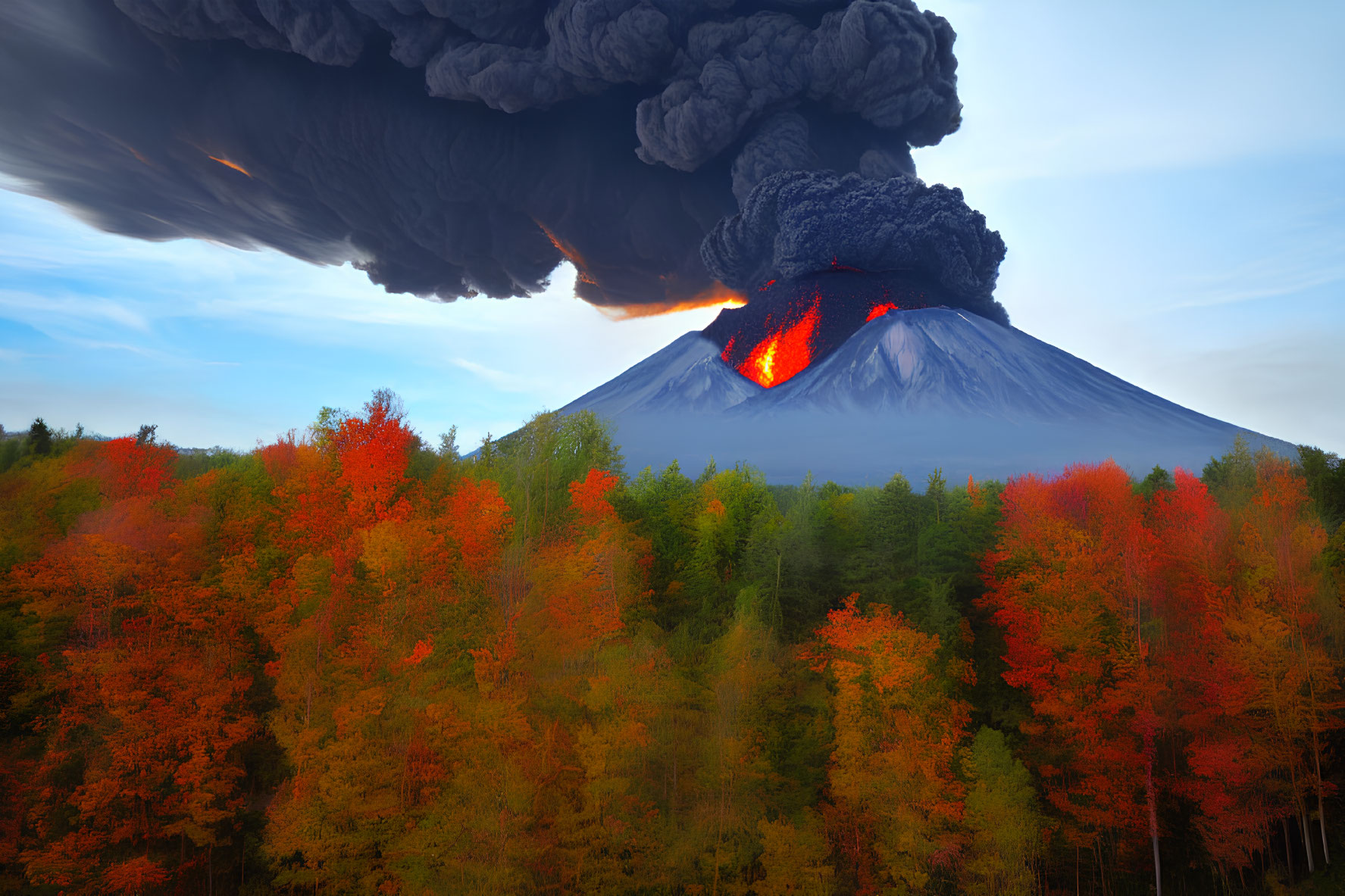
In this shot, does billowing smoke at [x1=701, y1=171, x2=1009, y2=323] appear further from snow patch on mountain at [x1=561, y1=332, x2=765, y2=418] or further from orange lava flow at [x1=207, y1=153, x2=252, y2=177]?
orange lava flow at [x1=207, y1=153, x2=252, y2=177]

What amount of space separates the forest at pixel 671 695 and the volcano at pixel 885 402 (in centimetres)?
2998

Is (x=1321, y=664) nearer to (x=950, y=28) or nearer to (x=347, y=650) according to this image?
(x=347, y=650)

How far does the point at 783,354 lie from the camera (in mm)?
72562

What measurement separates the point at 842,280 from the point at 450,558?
5532cm

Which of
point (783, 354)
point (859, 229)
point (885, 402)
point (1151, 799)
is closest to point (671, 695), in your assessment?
point (1151, 799)

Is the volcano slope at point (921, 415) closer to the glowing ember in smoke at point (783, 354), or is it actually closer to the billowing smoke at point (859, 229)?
the glowing ember in smoke at point (783, 354)

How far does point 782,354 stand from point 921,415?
1654 centimetres

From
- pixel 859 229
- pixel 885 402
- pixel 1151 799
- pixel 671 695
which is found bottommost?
pixel 1151 799

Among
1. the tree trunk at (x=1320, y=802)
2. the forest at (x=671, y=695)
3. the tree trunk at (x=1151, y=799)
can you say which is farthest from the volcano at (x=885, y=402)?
the tree trunk at (x=1320, y=802)

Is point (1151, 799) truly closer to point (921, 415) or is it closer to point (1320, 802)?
point (1320, 802)

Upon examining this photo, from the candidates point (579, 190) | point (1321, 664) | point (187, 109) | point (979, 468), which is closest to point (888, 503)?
point (1321, 664)

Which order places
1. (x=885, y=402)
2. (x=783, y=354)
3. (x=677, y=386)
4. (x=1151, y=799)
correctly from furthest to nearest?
1. (x=677, y=386)
2. (x=783, y=354)
3. (x=885, y=402)
4. (x=1151, y=799)

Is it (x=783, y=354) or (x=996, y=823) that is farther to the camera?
(x=783, y=354)

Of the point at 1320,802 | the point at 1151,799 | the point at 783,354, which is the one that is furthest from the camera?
the point at 783,354
